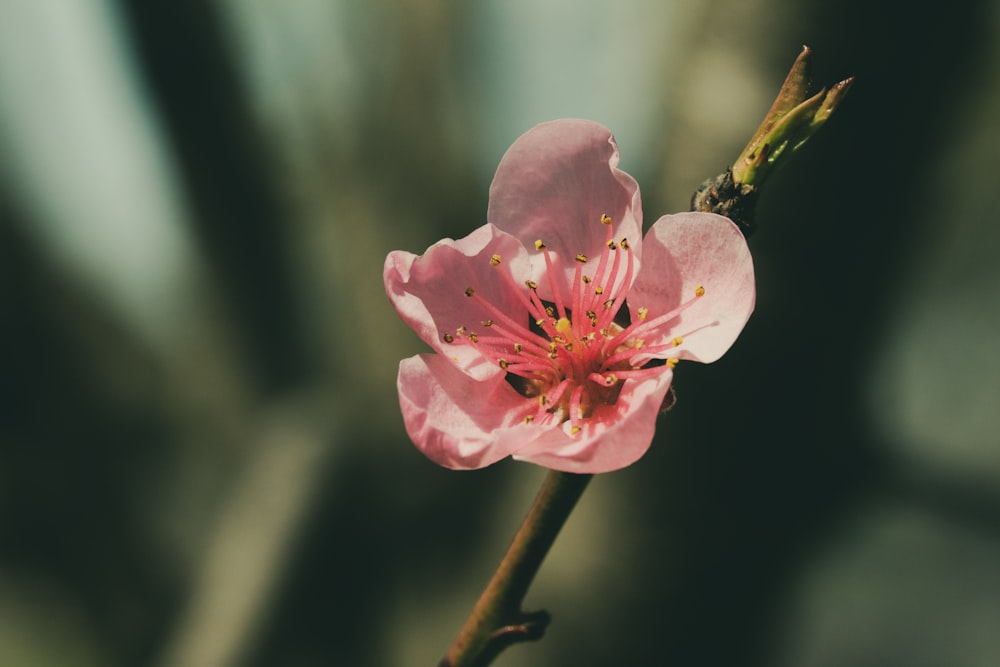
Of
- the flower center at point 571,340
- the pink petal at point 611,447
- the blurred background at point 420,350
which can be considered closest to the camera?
the pink petal at point 611,447

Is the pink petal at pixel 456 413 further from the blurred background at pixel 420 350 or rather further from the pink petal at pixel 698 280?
the blurred background at pixel 420 350

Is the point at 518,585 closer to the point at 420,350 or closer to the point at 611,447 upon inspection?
the point at 611,447

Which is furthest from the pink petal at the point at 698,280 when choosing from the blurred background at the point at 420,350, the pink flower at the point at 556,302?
the blurred background at the point at 420,350

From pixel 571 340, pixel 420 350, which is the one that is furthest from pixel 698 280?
pixel 420 350

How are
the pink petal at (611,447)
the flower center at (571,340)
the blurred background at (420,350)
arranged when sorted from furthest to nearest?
the blurred background at (420,350) → the flower center at (571,340) → the pink petal at (611,447)

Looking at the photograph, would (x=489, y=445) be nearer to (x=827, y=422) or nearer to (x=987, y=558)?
(x=827, y=422)

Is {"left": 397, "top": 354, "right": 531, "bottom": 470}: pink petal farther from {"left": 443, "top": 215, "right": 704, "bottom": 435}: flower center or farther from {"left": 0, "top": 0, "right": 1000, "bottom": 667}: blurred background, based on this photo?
{"left": 0, "top": 0, "right": 1000, "bottom": 667}: blurred background

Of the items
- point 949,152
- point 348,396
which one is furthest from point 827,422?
point 348,396
